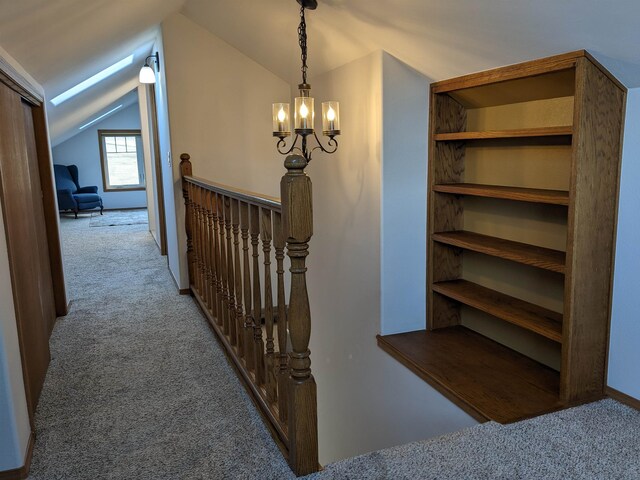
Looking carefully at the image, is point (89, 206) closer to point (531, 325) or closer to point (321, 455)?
point (321, 455)

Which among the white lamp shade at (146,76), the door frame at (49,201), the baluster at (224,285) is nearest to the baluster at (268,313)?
the baluster at (224,285)

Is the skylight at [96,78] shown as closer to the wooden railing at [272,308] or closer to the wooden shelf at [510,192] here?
the wooden railing at [272,308]

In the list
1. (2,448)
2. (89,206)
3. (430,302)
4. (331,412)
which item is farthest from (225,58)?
(89,206)

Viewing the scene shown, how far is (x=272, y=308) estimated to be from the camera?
222 cm

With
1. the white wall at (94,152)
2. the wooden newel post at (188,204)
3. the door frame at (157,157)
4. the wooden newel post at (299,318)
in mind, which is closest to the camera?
the wooden newel post at (299,318)

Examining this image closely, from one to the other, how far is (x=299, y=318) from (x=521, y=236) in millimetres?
1550

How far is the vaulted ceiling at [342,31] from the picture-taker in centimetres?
186

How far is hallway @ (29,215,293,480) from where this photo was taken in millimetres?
1832

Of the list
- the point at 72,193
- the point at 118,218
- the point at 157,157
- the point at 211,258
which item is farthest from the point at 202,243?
the point at 72,193

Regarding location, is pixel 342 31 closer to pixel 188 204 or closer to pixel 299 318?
pixel 188 204

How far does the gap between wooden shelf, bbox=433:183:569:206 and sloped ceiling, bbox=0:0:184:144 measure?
206cm

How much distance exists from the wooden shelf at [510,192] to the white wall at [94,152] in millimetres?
9347

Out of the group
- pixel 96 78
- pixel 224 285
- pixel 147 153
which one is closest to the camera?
pixel 224 285

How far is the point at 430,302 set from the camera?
314 centimetres
